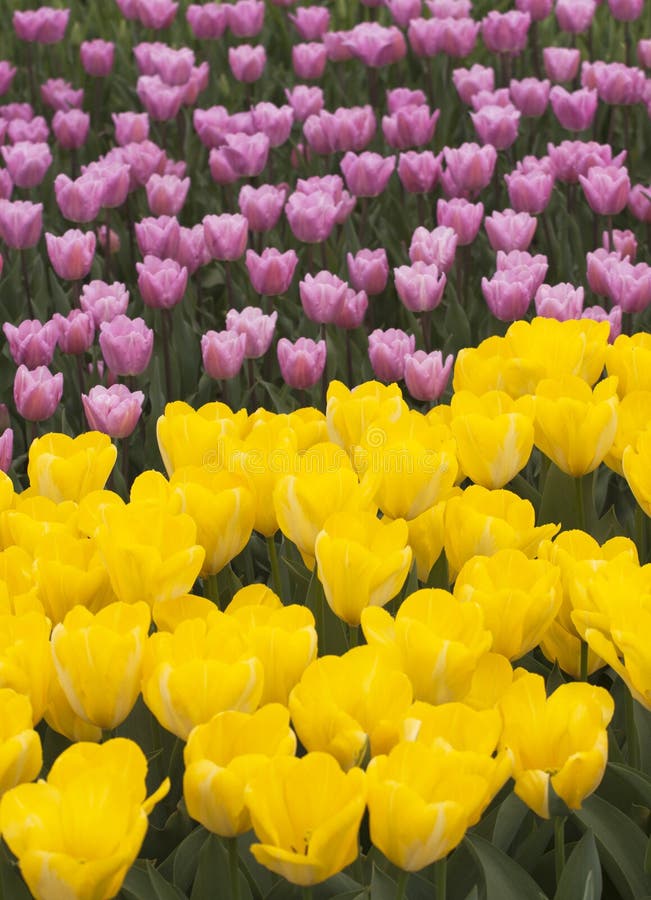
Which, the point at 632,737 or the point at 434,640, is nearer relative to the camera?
the point at 434,640

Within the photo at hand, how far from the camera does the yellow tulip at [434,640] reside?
168 cm

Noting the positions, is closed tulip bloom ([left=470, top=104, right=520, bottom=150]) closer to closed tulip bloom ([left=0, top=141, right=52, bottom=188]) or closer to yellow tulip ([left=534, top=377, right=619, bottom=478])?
closed tulip bloom ([left=0, top=141, right=52, bottom=188])

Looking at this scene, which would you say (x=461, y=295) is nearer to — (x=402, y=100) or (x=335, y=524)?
(x=402, y=100)

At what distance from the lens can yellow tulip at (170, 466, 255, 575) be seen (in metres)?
2.06

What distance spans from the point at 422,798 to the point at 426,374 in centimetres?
184

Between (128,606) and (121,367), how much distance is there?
64.3 inches

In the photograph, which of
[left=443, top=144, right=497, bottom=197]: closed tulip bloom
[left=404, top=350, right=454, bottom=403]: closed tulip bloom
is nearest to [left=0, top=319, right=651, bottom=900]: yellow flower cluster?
[left=404, top=350, right=454, bottom=403]: closed tulip bloom

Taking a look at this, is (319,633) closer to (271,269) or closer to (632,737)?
(632,737)

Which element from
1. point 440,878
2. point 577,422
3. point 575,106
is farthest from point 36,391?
point 575,106

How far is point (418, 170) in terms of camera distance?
14.3 ft

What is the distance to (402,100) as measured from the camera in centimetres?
507

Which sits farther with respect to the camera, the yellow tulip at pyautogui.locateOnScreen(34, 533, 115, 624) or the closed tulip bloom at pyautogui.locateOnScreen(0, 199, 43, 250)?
the closed tulip bloom at pyautogui.locateOnScreen(0, 199, 43, 250)

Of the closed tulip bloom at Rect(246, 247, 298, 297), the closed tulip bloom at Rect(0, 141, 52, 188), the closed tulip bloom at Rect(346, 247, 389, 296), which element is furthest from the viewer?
the closed tulip bloom at Rect(0, 141, 52, 188)

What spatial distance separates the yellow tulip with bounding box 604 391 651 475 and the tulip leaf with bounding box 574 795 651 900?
75 cm
